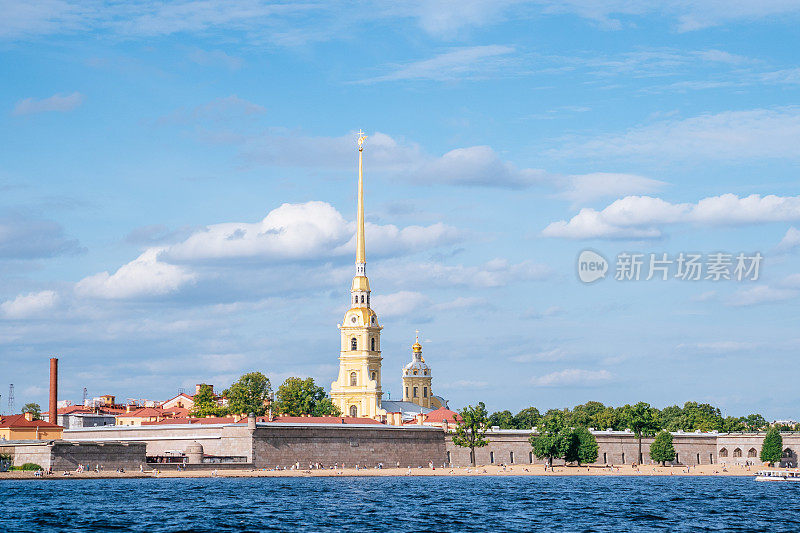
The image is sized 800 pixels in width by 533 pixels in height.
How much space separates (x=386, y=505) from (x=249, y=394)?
83042 mm

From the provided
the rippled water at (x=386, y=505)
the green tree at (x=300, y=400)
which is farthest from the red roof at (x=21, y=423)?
the green tree at (x=300, y=400)

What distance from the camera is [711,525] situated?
6812 centimetres

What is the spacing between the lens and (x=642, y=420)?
482ft

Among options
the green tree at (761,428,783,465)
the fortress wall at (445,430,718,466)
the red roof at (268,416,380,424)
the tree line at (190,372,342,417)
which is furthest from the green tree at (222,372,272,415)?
the green tree at (761,428,783,465)

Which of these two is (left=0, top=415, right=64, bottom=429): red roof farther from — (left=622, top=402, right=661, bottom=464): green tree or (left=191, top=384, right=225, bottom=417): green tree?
(left=622, top=402, right=661, bottom=464): green tree

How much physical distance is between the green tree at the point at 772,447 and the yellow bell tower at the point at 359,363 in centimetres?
5062

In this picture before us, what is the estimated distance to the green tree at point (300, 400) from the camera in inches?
6457

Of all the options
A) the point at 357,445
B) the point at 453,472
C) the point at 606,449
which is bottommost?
the point at 453,472

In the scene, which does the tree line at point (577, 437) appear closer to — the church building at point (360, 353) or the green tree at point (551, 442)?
the green tree at point (551, 442)

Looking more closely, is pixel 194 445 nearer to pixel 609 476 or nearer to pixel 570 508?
pixel 609 476

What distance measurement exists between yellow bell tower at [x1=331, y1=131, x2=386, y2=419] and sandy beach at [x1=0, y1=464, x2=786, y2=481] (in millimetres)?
25705

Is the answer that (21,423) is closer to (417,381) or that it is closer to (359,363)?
(359,363)

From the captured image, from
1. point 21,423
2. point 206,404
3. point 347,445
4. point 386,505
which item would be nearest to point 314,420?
point 347,445

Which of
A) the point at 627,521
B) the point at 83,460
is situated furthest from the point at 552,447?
the point at 627,521
